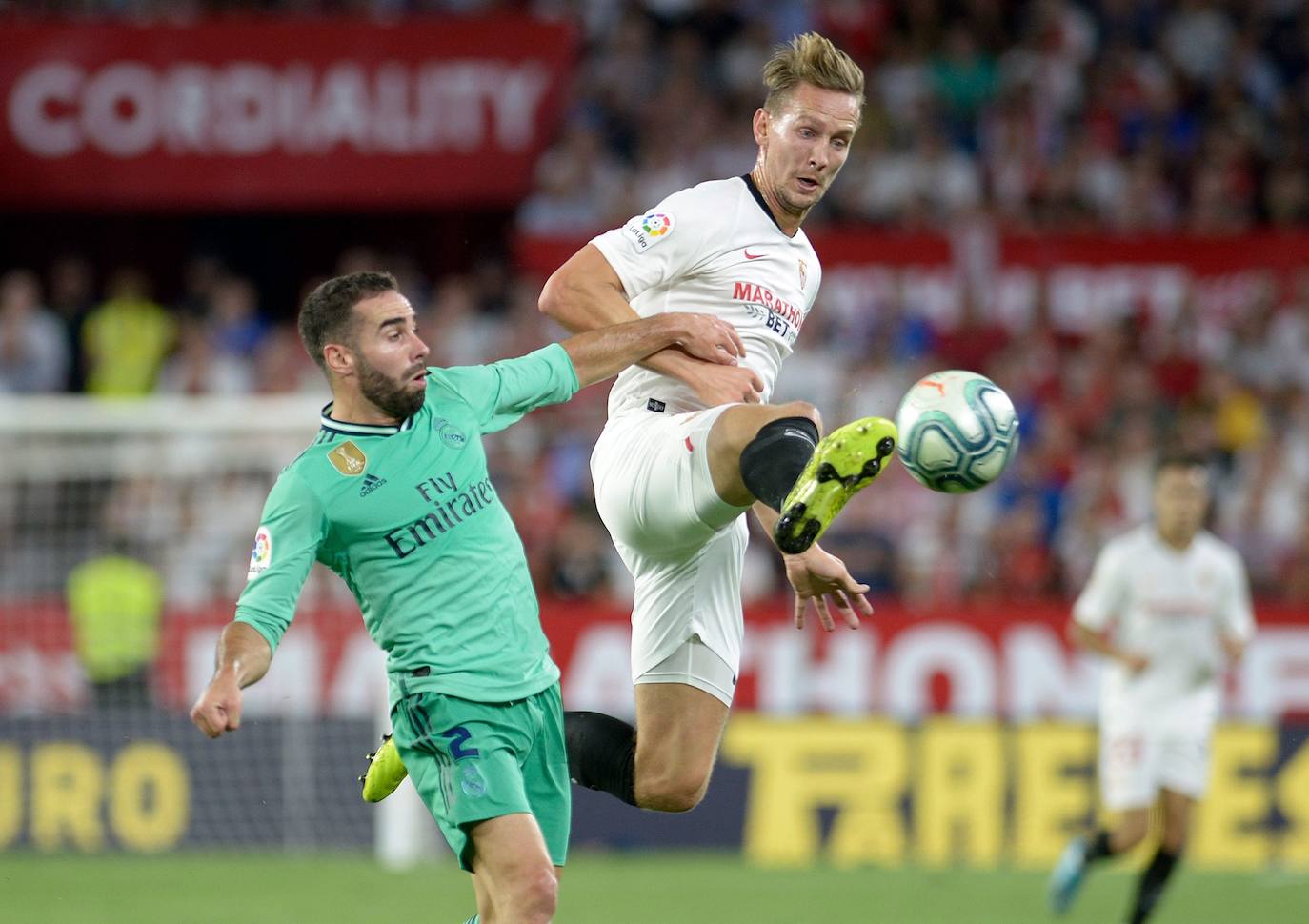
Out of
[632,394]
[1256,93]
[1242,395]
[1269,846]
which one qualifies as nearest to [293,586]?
[632,394]

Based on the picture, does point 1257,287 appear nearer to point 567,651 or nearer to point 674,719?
point 567,651

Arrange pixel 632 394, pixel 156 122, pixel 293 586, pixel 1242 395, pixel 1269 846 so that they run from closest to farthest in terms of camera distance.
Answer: pixel 293 586, pixel 632 394, pixel 1269 846, pixel 1242 395, pixel 156 122

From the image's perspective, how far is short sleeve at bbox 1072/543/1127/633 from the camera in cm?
1005

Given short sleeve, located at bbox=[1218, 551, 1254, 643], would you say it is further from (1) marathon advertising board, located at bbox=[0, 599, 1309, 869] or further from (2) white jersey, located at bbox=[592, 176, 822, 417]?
(2) white jersey, located at bbox=[592, 176, 822, 417]

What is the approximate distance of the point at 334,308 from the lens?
5613 millimetres

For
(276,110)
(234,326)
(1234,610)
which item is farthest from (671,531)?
(276,110)

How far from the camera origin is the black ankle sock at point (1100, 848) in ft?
32.0

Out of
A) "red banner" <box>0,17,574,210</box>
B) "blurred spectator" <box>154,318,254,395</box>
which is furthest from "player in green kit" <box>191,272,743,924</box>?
"red banner" <box>0,17,574,210</box>

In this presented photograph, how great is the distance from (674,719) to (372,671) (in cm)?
549

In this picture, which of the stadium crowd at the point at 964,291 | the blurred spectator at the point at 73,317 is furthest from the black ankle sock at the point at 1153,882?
the blurred spectator at the point at 73,317

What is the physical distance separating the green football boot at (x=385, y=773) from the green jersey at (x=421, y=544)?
383mm

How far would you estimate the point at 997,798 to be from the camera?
1179 centimetres

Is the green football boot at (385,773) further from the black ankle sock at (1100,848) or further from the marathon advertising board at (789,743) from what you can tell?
the marathon advertising board at (789,743)

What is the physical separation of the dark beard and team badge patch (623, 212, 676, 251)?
0.90 meters
